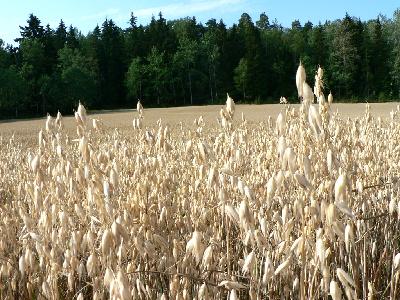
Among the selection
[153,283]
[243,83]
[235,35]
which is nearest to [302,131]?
[153,283]

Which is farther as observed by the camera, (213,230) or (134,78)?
(134,78)

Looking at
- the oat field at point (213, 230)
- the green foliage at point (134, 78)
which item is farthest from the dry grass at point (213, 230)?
the green foliage at point (134, 78)

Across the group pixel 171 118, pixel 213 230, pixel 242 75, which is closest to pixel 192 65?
pixel 242 75

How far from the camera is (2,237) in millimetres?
2680

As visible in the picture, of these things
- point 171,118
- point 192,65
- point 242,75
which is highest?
point 192,65

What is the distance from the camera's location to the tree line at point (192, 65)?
5066cm

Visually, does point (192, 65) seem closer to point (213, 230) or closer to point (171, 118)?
point (171, 118)

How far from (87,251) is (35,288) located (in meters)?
0.36

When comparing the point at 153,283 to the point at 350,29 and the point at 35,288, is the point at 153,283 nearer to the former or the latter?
the point at 35,288

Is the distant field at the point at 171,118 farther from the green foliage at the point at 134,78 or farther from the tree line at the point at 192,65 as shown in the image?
the green foliage at the point at 134,78

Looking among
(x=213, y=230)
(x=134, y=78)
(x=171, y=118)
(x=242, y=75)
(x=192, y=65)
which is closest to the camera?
(x=213, y=230)

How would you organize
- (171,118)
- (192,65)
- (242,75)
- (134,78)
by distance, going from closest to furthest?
(171,118), (242,75), (134,78), (192,65)

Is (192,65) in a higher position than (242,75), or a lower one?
higher

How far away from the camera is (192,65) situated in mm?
60438
